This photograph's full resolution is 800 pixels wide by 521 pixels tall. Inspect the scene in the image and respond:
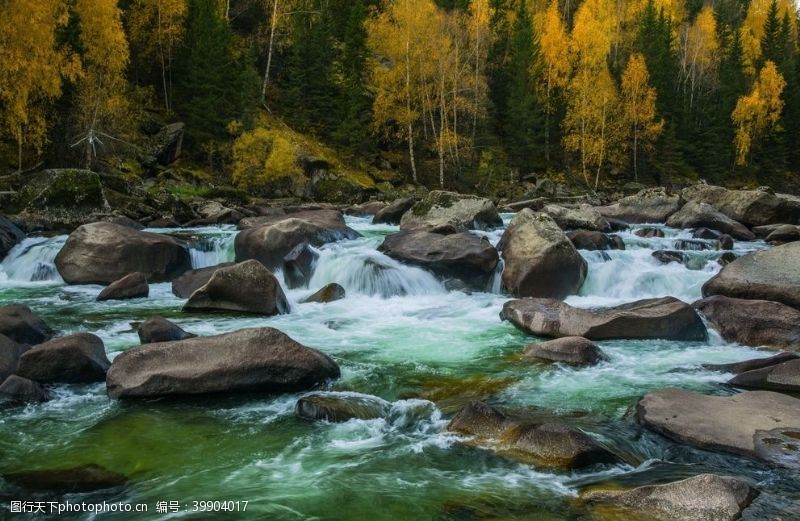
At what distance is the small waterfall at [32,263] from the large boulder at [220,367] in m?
8.32

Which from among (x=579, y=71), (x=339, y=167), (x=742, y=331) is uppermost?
(x=579, y=71)

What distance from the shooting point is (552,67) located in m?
41.3

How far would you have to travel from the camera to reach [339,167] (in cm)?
3269

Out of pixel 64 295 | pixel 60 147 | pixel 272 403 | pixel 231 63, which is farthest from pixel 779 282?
pixel 231 63

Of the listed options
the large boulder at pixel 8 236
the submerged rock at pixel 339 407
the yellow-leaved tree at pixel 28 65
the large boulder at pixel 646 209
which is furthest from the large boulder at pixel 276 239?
the yellow-leaved tree at pixel 28 65

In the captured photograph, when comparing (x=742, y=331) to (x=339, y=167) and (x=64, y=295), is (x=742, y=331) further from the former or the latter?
(x=339, y=167)

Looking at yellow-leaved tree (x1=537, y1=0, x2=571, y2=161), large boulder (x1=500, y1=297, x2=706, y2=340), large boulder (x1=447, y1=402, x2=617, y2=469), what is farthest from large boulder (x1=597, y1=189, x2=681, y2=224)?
large boulder (x1=447, y1=402, x2=617, y2=469)

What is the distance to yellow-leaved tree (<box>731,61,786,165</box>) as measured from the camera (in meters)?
45.6

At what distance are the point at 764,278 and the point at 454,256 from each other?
5.37 meters

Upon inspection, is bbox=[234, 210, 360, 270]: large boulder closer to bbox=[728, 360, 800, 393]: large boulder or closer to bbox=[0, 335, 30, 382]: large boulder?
bbox=[0, 335, 30, 382]: large boulder

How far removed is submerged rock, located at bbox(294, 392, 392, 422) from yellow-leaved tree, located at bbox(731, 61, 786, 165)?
46927mm

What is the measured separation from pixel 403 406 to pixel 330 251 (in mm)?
7701

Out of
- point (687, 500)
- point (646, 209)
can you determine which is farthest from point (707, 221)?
point (687, 500)

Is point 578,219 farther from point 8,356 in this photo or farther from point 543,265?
point 8,356
